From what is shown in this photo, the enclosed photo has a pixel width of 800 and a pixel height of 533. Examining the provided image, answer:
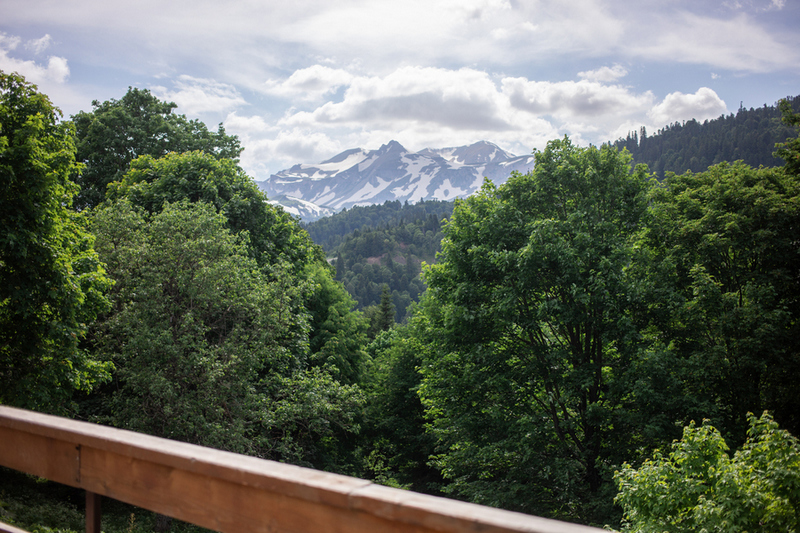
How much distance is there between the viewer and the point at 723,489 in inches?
282

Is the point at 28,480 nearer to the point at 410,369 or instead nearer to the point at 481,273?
the point at 481,273

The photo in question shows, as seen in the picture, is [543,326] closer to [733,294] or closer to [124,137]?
[733,294]

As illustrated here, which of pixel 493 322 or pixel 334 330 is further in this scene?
pixel 334 330

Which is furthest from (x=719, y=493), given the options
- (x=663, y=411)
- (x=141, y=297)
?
(x=141, y=297)

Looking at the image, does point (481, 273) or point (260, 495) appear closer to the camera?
point (260, 495)

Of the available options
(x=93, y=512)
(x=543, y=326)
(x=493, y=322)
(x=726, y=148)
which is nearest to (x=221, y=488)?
(x=93, y=512)

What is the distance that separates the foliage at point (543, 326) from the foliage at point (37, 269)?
1046 centimetres

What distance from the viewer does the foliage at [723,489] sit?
6.64m

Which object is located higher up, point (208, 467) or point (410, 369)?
point (208, 467)

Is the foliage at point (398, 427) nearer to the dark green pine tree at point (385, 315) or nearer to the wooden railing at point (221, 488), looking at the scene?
the wooden railing at point (221, 488)

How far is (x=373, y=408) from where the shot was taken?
1224 inches

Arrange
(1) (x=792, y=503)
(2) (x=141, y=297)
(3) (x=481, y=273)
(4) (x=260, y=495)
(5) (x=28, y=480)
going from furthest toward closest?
1. (3) (x=481, y=273)
2. (2) (x=141, y=297)
3. (5) (x=28, y=480)
4. (1) (x=792, y=503)
5. (4) (x=260, y=495)

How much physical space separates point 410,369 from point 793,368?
21697mm

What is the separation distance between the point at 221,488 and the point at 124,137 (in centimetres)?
3209
